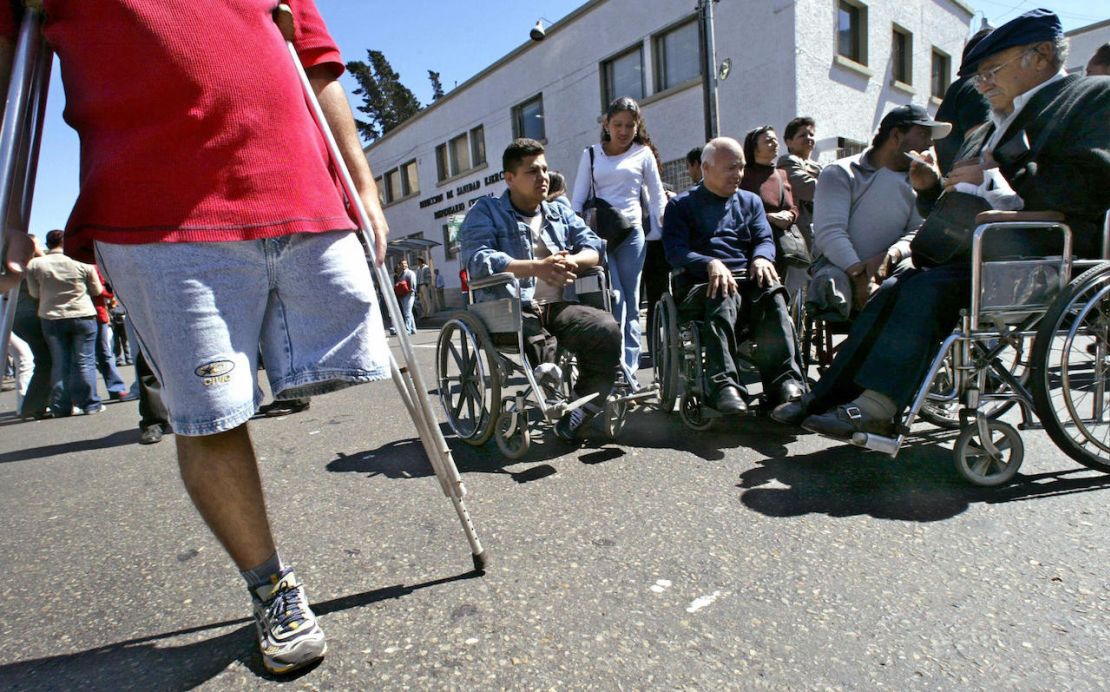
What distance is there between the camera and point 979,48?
103 inches

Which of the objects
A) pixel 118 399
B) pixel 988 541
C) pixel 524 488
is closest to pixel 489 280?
pixel 524 488

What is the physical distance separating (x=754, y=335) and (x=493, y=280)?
140 cm

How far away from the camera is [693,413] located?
3.41 m

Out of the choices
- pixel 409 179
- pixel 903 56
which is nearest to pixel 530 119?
pixel 409 179

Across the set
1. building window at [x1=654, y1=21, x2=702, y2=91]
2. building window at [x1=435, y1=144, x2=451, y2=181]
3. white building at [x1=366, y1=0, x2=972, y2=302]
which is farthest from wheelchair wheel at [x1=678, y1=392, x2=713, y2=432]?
building window at [x1=435, y1=144, x2=451, y2=181]

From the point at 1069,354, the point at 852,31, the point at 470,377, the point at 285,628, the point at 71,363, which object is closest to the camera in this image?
the point at 285,628

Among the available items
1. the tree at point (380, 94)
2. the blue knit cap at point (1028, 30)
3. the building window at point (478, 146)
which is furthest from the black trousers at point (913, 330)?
the tree at point (380, 94)

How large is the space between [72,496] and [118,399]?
4591 mm

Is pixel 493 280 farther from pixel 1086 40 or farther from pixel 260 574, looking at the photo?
pixel 1086 40

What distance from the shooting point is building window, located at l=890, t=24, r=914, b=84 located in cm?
1436

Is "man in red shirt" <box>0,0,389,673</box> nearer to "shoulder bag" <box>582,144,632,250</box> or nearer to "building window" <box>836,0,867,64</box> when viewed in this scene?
"shoulder bag" <box>582,144,632,250</box>

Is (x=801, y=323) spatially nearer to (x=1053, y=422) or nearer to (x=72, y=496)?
(x=1053, y=422)

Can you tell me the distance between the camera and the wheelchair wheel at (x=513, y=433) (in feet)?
10.0

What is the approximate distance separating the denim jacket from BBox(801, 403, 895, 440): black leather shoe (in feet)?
4.86
